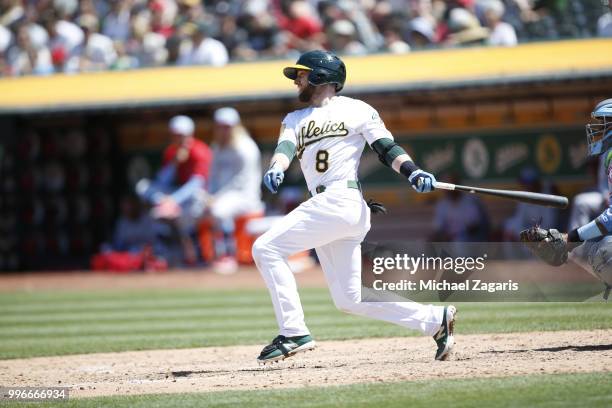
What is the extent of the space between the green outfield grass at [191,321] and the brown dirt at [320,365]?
47 centimetres

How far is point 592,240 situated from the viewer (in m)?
6.49

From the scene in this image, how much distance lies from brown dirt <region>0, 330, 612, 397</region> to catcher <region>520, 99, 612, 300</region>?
0.54 m

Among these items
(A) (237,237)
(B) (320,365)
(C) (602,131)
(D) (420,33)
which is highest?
(D) (420,33)

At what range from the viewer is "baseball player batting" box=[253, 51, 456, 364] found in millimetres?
6289

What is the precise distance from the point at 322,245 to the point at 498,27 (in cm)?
808

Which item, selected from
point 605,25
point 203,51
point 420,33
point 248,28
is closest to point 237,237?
point 203,51

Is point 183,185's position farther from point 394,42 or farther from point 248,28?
point 394,42

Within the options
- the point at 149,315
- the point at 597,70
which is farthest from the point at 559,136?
the point at 149,315

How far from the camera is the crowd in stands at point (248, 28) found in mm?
13688

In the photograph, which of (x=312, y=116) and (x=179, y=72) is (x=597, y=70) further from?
(x=312, y=116)

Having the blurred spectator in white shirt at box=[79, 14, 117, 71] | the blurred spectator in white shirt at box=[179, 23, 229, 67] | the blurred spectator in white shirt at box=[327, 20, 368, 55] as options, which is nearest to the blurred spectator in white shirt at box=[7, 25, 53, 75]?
the blurred spectator in white shirt at box=[79, 14, 117, 71]

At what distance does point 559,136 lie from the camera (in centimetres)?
1463

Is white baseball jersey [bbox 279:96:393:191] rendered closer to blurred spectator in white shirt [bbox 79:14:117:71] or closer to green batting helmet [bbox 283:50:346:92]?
green batting helmet [bbox 283:50:346:92]

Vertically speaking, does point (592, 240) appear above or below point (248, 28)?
below
